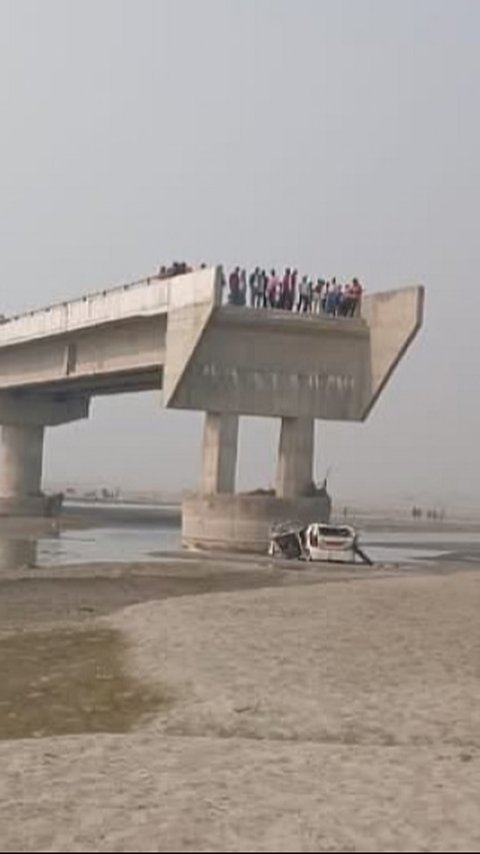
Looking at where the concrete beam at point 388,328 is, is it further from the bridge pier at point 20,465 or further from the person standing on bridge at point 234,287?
the bridge pier at point 20,465

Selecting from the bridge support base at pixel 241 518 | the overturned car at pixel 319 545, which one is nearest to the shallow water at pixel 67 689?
the overturned car at pixel 319 545

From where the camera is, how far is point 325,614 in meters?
24.4

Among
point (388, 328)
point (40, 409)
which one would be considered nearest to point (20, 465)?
point (40, 409)

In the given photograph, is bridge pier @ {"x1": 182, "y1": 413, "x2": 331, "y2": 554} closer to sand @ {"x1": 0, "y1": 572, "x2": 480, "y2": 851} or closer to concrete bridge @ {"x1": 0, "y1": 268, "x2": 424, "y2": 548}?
concrete bridge @ {"x1": 0, "y1": 268, "x2": 424, "y2": 548}

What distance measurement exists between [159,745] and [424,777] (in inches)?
115

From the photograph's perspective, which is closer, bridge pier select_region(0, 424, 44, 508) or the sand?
the sand

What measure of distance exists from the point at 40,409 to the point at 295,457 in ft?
125

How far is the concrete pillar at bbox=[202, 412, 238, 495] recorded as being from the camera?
54062 millimetres

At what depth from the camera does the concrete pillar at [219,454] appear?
54062mm

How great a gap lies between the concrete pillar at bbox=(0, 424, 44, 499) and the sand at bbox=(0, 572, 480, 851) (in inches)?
2500

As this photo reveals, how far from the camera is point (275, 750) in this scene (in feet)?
39.2

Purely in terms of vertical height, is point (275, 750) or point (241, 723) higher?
point (275, 750)

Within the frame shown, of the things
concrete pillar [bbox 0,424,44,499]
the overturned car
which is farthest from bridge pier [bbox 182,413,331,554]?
concrete pillar [bbox 0,424,44,499]

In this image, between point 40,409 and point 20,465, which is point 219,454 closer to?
point 20,465
